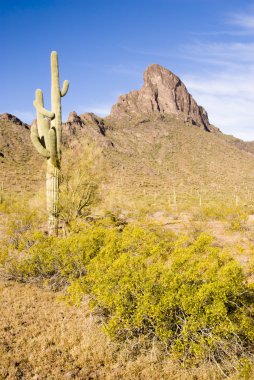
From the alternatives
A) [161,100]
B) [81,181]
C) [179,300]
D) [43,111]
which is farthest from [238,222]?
[161,100]

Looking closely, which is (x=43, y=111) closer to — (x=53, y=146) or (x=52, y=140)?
(x=52, y=140)

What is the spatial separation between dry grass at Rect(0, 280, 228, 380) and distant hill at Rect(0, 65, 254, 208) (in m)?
25.9

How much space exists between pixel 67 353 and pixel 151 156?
5827cm

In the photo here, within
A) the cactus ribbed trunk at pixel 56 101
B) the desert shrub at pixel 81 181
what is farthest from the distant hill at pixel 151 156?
the cactus ribbed trunk at pixel 56 101

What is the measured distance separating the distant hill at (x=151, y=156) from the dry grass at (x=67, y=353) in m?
25.9

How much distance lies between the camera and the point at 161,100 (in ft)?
321

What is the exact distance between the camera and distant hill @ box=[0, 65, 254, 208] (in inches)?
1619

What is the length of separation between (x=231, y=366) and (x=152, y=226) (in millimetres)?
7441

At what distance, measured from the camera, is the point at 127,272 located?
213 inches

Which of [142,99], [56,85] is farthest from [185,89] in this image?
[56,85]

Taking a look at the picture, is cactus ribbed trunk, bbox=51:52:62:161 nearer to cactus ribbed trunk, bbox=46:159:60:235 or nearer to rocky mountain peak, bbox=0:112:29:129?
cactus ribbed trunk, bbox=46:159:60:235

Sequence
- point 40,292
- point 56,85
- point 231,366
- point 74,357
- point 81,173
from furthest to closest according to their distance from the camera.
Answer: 1. point 81,173
2. point 56,85
3. point 40,292
4. point 74,357
5. point 231,366

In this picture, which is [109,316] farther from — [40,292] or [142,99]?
[142,99]

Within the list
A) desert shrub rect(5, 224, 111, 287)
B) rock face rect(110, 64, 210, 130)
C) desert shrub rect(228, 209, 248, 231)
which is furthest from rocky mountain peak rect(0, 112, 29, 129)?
desert shrub rect(5, 224, 111, 287)
